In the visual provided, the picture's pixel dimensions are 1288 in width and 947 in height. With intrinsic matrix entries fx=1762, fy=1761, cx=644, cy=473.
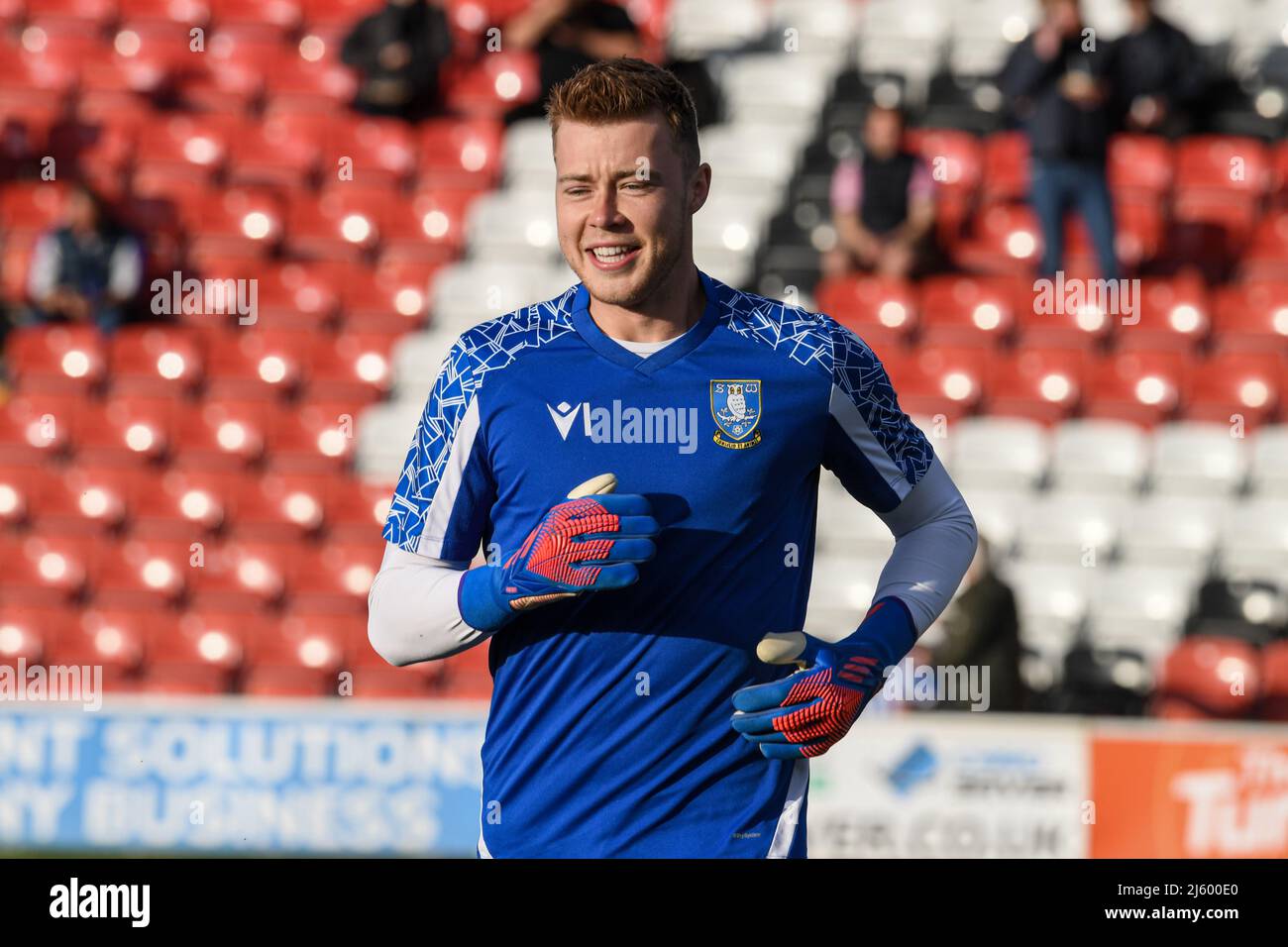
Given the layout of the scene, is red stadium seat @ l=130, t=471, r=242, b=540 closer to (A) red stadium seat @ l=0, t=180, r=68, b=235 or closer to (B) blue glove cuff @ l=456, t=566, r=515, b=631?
(A) red stadium seat @ l=0, t=180, r=68, b=235

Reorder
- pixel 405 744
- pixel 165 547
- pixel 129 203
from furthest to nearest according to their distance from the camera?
1. pixel 129 203
2. pixel 165 547
3. pixel 405 744

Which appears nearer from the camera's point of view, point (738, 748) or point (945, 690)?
point (738, 748)

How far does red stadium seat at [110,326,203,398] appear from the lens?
409 inches

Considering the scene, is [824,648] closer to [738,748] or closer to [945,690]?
[738,748]

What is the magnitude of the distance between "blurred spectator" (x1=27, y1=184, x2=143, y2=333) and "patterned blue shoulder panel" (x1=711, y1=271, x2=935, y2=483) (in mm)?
7808

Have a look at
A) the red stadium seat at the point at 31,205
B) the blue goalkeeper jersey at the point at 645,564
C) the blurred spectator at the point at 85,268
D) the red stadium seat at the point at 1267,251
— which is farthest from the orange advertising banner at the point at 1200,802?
the red stadium seat at the point at 31,205

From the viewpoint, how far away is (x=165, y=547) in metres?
9.72

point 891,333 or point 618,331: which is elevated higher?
point 891,333

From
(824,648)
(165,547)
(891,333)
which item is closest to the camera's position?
(824,648)

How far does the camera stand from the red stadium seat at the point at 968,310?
1030cm

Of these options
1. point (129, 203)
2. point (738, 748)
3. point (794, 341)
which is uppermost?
point (129, 203)

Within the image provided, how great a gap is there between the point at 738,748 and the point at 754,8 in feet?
32.0

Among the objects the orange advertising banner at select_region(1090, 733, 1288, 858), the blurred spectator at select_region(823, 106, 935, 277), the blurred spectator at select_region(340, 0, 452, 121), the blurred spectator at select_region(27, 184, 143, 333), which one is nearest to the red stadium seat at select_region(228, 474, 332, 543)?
the blurred spectator at select_region(27, 184, 143, 333)

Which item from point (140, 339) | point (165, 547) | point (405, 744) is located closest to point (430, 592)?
point (405, 744)
